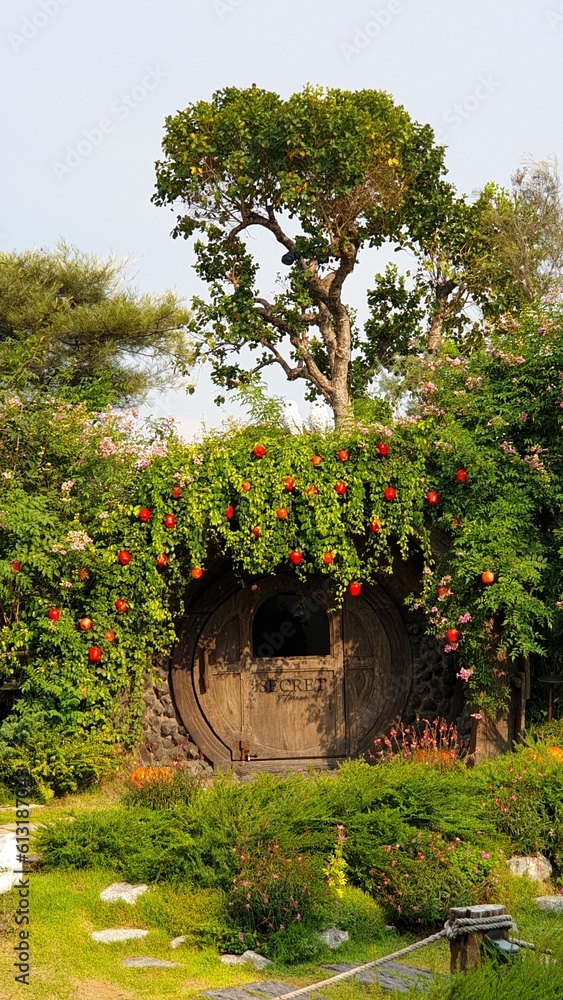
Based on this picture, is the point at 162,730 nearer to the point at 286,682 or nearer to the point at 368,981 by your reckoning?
the point at 286,682

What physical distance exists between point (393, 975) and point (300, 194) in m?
13.7

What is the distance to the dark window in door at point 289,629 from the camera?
1130 centimetres

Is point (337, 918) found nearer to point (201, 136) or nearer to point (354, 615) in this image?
point (354, 615)

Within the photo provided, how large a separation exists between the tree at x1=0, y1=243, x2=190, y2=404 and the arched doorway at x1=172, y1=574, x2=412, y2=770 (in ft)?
30.0

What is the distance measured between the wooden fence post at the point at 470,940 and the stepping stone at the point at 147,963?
6.35 feet

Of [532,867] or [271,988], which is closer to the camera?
[271,988]

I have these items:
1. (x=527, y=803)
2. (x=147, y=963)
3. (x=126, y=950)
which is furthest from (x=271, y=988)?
(x=527, y=803)

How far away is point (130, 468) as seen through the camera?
409 inches

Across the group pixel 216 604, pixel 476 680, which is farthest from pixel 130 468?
pixel 476 680

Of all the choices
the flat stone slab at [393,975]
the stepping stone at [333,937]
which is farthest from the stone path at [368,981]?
the stepping stone at [333,937]

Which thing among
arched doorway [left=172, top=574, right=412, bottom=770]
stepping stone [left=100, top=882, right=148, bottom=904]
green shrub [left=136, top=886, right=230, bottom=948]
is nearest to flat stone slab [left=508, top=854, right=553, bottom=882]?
green shrub [left=136, top=886, right=230, bottom=948]

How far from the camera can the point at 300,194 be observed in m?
17.0

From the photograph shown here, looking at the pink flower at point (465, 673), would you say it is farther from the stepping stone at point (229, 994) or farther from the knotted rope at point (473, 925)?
the knotted rope at point (473, 925)

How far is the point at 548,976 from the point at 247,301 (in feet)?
48.9
